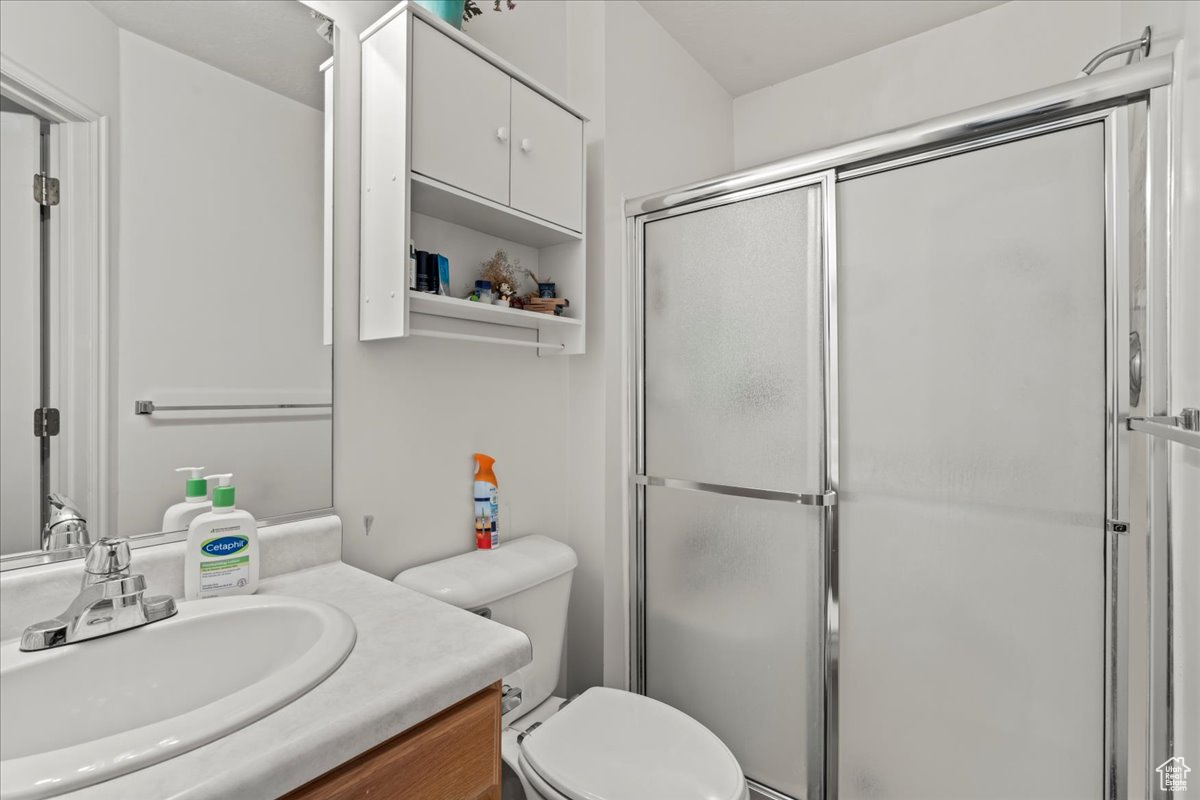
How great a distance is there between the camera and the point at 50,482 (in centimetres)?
81

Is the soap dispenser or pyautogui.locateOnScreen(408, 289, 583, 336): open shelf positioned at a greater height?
pyautogui.locateOnScreen(408, 289, 583, 336): open shelf

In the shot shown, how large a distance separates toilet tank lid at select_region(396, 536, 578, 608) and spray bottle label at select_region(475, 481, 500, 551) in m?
0.03

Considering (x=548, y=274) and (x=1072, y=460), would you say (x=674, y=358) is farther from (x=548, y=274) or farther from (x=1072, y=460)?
(x=1072, y=460)

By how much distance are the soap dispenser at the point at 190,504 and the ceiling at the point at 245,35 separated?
2.36 feet

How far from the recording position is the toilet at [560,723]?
107 cm

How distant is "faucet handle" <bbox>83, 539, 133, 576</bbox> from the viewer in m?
0.74

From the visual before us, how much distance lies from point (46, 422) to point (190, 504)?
0.23 meters

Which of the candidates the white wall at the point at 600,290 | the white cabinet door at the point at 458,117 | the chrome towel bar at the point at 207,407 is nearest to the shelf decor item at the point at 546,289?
the white wall at the point at 600,290

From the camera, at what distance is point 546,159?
143 cm

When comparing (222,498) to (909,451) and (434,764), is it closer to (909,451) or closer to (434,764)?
(434,764)

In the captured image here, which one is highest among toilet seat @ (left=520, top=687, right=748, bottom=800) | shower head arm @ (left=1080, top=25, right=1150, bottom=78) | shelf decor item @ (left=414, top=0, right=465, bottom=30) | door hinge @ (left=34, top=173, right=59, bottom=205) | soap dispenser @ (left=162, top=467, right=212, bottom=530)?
shelf decor item @ (left=414, top=0, right=465, bottom=30)

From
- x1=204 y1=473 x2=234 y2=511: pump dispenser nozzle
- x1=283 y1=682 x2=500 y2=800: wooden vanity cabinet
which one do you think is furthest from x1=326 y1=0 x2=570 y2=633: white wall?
x1=283 y1=682 x2=500 y2=800: wooden vanity cabinet

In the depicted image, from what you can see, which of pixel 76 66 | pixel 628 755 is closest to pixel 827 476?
pixel 628 755

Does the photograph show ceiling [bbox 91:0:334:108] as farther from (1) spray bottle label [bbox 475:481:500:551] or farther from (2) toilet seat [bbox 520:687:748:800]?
(2) toilet seat [bbox 520:687:748:800]
